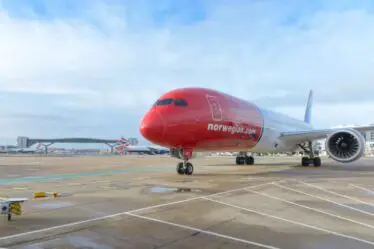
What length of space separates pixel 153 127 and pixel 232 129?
4.65 metres

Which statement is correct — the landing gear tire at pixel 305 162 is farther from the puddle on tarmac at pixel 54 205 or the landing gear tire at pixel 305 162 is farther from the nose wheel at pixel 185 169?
the puddle on tarmac at pixel 54 205

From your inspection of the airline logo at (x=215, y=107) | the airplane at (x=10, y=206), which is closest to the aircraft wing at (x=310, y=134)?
the airline logo at (x=215, y=107)

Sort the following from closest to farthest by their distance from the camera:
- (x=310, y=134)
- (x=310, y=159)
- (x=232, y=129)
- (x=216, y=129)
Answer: (x=216, y=129)
(x=232, y=129)
(x=310, y=134)
(x=310, y=159)

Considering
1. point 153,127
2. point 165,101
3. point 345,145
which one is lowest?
point 345,145

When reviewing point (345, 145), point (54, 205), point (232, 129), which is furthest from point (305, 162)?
point (54, 205)

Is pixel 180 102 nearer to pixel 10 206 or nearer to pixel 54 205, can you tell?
pixel 54 205

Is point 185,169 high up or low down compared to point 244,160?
A: down

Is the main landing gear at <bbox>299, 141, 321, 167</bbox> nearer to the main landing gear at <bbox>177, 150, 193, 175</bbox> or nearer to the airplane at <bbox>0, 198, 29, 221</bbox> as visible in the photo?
the main landing gear at <bbox>177, 150, 193, 175</bbox>

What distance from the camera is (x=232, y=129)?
56.1 ft

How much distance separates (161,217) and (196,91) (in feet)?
34.2

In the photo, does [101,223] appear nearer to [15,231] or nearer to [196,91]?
[15,231]

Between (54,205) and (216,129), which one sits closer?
(54,205)

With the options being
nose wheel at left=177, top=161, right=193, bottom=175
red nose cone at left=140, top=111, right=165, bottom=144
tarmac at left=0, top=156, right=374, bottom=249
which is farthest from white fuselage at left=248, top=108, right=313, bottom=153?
tarmac at left=0, top=156, right=374, bottom=249

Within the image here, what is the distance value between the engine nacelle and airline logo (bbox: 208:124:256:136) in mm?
4468
